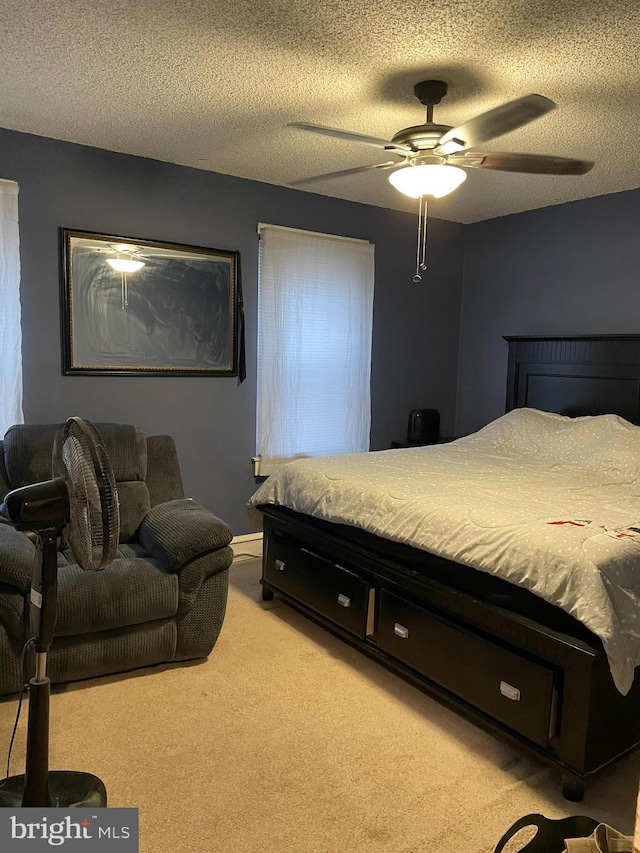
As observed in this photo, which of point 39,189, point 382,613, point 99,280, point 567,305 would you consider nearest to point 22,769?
point 382,613

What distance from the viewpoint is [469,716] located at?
7.61ft

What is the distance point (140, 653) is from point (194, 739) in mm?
508

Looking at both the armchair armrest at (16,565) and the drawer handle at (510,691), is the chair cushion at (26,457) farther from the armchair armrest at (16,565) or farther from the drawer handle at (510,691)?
the drawer handle at (510,691)

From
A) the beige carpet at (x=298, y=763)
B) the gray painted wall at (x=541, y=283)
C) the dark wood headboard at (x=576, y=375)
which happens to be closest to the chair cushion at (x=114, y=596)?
the beige carpet at (x=298, y=763)

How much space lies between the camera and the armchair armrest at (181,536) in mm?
2631

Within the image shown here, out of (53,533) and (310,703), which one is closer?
(53,533)

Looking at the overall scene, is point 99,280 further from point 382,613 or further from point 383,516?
point 382,613

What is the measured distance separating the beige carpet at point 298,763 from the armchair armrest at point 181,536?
0.49m

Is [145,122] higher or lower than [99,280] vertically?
higher

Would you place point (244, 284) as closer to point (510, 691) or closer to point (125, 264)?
point (125, 264)

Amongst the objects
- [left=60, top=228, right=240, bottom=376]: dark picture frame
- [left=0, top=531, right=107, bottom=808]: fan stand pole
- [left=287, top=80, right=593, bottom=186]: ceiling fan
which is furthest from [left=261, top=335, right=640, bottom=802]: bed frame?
[left=287, top=80, right=593, bottom=186]: ceiling fan

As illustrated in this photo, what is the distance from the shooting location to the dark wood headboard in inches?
155

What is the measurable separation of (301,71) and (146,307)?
172cm

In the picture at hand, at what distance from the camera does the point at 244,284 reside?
4.07 m
